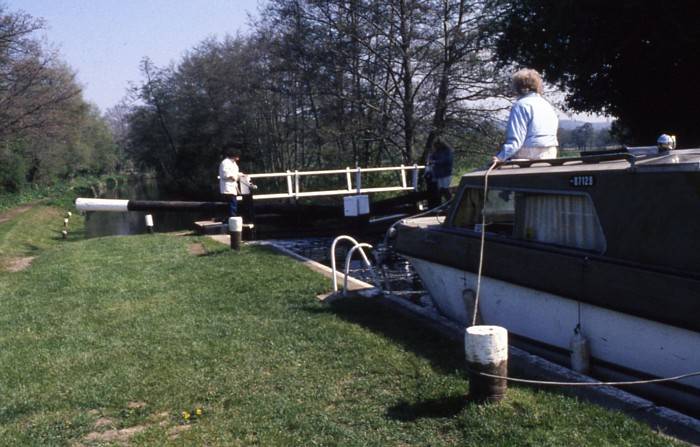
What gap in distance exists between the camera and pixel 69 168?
6538 centimetres

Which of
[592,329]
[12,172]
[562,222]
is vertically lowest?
[592,329]

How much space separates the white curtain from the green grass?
1.28 meters

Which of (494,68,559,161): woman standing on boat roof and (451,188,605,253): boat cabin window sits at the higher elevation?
(494,68,559,161): woman standing on boat roof

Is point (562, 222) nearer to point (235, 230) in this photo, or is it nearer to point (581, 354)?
point (581, 354)

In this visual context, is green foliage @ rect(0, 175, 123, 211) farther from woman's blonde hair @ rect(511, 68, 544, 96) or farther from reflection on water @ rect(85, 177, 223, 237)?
woman's blonde hair @ rect(511, 68, 544, 96)

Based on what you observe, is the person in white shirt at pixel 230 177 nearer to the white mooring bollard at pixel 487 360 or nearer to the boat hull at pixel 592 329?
the boat hull at pixel 592 329

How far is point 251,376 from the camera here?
598 centimetres

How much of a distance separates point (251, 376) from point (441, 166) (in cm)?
1203

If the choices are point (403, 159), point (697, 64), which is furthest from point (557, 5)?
point (403, 159)

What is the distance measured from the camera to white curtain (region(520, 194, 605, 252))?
20.0 feet

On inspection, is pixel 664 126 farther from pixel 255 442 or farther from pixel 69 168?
pixel 69 168

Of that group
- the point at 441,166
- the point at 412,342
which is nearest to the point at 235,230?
the point at 441,166

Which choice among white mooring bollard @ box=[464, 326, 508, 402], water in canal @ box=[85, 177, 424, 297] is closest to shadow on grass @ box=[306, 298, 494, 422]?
white mooring bollard @ box=[464, 326, 508, 402]

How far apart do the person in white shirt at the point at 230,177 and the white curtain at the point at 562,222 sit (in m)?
9.00
